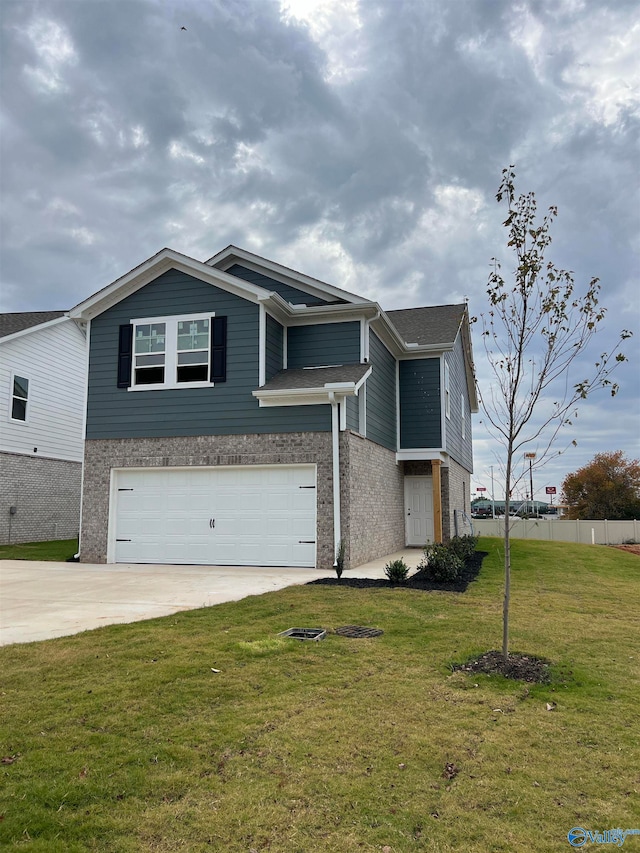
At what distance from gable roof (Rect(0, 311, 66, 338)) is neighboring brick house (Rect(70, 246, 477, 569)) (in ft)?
22.7

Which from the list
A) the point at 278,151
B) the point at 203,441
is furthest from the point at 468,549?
the point at 278,151

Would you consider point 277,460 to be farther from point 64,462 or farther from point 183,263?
point 64,462

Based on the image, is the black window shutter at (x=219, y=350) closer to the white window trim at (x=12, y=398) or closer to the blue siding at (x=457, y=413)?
the blue siding at (x=457, y=413)

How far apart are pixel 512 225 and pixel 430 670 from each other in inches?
162

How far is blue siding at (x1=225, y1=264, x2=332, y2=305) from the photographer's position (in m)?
14.9

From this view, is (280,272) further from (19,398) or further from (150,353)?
(19,398)

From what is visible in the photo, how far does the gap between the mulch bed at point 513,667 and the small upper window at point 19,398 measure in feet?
59.7

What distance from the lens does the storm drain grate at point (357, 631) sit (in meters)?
6.32

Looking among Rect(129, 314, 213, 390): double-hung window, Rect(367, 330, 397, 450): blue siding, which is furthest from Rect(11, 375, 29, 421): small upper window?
Rect(367, 330, 397, 450): blue siding

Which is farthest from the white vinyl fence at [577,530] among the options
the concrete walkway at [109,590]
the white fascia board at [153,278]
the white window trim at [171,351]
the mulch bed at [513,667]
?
the mulch bed at [513,667]

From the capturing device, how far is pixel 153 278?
1393 centimetres

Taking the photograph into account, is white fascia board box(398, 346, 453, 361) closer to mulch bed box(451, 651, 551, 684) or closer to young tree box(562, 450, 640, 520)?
mulch bed box(451, 651, 551, 684)

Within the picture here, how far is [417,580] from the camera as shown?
34.8 ft

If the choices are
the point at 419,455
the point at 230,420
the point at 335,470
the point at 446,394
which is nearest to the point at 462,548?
the point at 419,455
